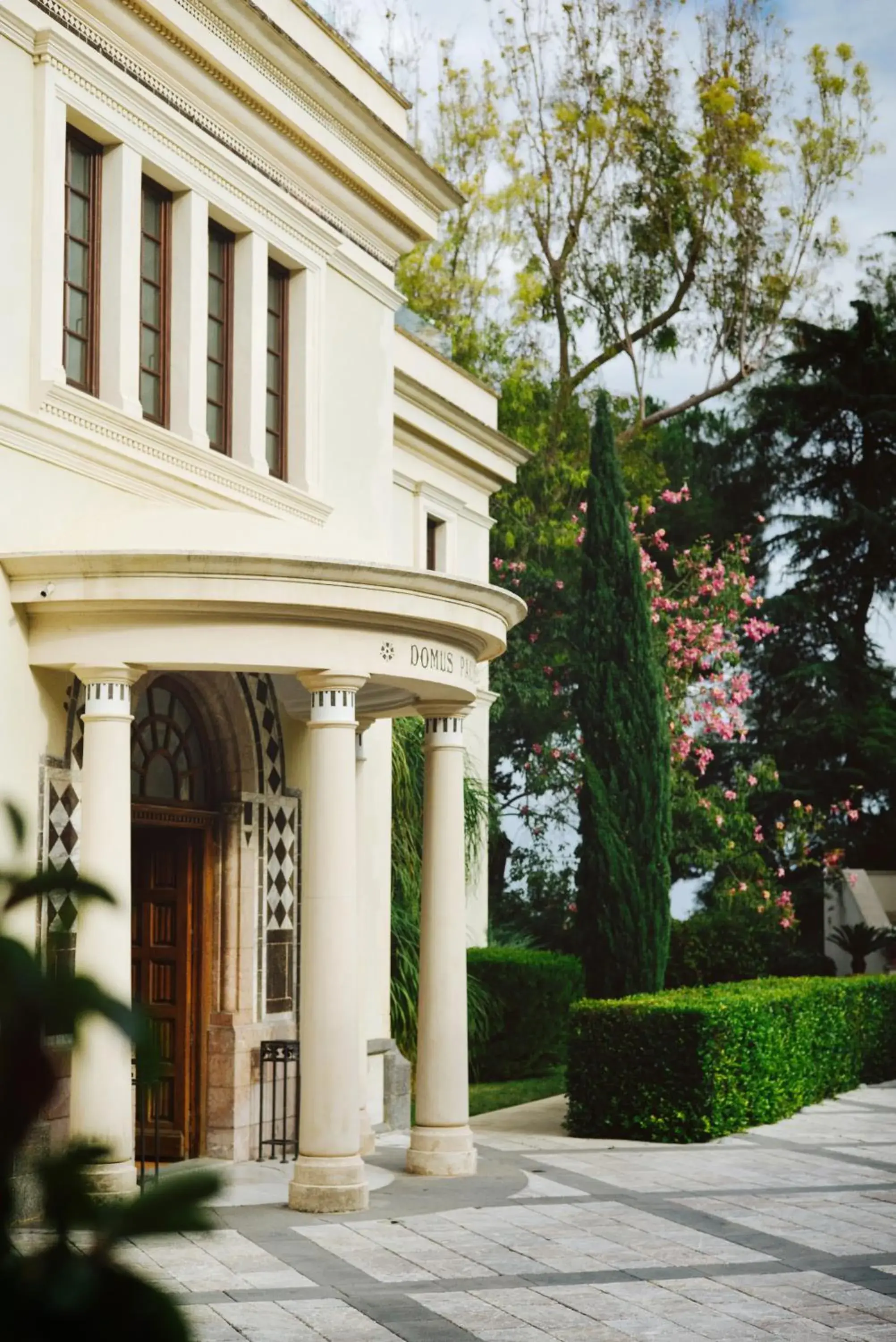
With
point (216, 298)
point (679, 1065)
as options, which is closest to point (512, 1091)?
point (679, 1065)

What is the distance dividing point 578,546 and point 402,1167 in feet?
56.6

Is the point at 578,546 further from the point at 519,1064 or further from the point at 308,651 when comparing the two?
the point at 308,651

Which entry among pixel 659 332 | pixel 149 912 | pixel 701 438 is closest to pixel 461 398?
pixel 149 912

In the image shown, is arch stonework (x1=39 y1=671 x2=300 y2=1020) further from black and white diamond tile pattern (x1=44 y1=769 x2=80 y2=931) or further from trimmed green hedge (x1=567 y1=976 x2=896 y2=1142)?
trimmed green hedge (x1=567 y1=976 x2=896 y2=1142)

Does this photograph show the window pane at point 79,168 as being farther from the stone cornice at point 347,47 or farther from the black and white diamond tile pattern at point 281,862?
the black and white diamond tile pattern at point 281,862

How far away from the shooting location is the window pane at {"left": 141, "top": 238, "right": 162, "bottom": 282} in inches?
465

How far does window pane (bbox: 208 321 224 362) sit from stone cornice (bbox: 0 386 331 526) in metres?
0.89

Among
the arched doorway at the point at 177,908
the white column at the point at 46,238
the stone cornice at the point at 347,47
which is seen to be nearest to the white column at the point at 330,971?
the arched doorway at the point at 177,908

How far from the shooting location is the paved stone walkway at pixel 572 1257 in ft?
25.3

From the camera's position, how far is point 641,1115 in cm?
1416

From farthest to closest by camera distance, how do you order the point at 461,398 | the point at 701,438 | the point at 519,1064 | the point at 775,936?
the point at 701,438, the point at 775,936, the point at 519,1064, the point at 461,398

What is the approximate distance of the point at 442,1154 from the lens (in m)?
12.0

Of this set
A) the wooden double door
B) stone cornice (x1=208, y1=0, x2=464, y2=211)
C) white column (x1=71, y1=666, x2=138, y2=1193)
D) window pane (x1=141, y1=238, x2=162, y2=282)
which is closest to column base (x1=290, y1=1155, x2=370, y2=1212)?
white column (x1=71, y1=666, x2=138, y2=1193)

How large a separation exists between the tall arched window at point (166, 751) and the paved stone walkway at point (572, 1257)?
2.85m
